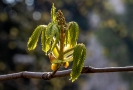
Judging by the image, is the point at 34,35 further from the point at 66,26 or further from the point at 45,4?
the point at 45,4

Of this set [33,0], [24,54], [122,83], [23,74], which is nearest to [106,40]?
[122,83]

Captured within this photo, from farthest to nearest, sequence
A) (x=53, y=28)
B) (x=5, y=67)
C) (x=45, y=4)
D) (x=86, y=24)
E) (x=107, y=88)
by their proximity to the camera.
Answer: (x=107, y=88) < (x=86, y=24) < (x=45, y=4) < (x=5, y=67) < (x=53, y=28)

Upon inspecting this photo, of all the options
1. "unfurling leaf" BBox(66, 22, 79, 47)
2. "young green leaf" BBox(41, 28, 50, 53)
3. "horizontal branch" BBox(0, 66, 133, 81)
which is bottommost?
"horizontal branch" BBox(0, 66, 133, 81)

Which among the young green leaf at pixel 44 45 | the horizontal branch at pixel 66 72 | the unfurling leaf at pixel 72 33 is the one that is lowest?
the horizontal branch at pixel 66 72

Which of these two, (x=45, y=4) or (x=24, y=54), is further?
(x=45, y=4)

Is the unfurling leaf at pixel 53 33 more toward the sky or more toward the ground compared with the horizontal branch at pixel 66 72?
more toward the sky

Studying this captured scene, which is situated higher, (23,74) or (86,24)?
(23,74)

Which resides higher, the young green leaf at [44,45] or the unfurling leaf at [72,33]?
the unfurling leaf at [72,33]

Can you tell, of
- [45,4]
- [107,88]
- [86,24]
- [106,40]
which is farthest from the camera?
[107,88]
